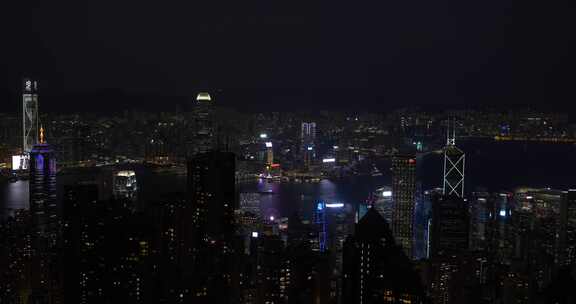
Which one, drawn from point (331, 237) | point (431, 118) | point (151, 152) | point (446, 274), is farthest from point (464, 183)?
point (151, 152)

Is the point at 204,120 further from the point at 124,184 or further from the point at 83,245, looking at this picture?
the point at 83,245

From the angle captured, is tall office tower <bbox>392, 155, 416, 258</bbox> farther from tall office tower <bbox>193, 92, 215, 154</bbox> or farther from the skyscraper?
the skyscraper

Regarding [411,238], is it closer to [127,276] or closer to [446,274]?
[446,274]

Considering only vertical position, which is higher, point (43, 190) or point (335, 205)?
point (43, 190)

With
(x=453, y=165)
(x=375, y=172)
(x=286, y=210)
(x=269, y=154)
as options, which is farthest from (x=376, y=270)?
(x=269, y=154)

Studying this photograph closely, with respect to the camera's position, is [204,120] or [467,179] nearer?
[467,179]

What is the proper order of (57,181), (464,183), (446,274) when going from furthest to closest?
(464,183) → (57,181) → (446,274)
